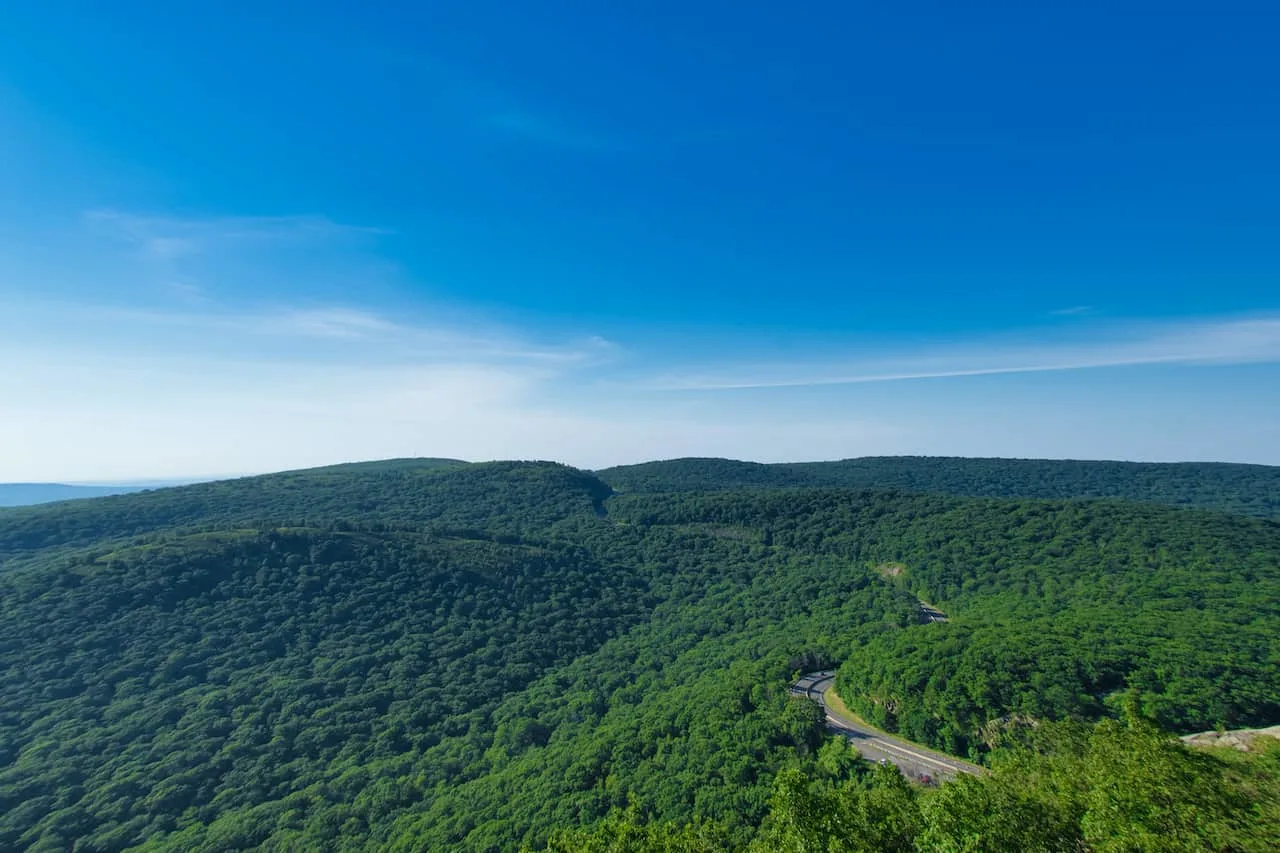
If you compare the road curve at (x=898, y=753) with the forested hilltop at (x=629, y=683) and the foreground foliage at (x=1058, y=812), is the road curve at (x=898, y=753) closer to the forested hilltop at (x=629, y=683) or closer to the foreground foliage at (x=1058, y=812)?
the forested hilltop at (x=629, y=683)

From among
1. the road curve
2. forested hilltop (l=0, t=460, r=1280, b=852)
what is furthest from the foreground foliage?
the road curve

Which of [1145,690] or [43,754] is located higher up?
[1145,690]

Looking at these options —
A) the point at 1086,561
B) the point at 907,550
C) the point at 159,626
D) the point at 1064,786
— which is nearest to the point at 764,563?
the point at 907,550

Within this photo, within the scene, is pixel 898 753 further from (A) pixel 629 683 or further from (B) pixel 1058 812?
(A) pixel 629 683

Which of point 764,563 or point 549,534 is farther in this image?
point 549,534

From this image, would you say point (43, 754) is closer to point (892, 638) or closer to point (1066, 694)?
point (892, 638)

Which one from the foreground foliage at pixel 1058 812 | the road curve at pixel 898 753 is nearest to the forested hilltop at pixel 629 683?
the foreground foliage at pixel 1058 812

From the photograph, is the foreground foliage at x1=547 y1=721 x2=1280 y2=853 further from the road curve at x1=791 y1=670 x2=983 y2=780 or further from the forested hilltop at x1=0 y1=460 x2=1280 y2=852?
the road curve at x1=791 y1=670 x2=983 y2=780
